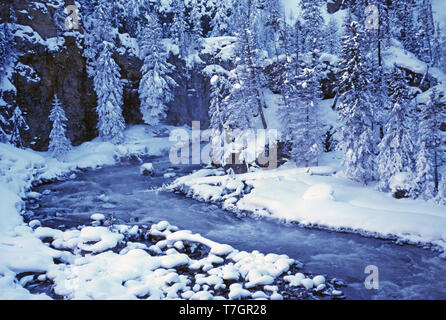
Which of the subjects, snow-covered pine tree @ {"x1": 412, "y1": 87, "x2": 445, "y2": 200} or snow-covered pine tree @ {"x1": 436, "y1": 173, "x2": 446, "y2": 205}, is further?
snow-covered pine tree @ {"x1": 412, "y1": 87, "x2": 445, "y2": 200}

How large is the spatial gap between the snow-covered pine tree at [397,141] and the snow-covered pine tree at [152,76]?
32837mm

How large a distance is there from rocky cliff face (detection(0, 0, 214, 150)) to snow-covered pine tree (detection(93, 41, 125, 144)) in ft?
7.41

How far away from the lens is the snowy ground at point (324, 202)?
1495cm

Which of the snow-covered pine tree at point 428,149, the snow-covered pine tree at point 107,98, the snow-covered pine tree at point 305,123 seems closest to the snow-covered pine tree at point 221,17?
the snow-covered pine tree at point 107,98

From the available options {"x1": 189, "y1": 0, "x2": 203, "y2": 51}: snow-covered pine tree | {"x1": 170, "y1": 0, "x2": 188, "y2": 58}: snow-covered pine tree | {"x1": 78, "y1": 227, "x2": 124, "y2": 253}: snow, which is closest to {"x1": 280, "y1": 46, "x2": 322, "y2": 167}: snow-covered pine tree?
{"x1": 78, "y1": 227, "x2": 124, "y2": 253}: snow

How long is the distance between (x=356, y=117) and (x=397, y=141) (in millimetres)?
3376

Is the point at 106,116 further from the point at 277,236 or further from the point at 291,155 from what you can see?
the point at 277,236

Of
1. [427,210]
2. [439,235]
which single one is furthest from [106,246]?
[427,210]


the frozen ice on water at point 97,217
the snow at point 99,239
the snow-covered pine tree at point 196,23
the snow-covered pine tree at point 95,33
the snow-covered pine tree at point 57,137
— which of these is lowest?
the frozen ice on water at point 97,217

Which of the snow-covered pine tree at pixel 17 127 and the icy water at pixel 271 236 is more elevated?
the snow-covered pine tree at pixel 17 127

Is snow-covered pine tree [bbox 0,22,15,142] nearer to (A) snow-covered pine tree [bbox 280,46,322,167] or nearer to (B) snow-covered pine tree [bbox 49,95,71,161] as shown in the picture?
(B) snow-covered pine tree [bbox 49,95,71,161]

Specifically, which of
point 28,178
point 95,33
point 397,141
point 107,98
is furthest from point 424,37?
point 28,178

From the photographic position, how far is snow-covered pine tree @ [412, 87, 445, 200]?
704 inches

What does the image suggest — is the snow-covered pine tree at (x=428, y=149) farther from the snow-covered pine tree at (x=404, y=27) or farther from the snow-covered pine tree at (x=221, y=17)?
the snow-covered pine tree at (x=221, y=17)
